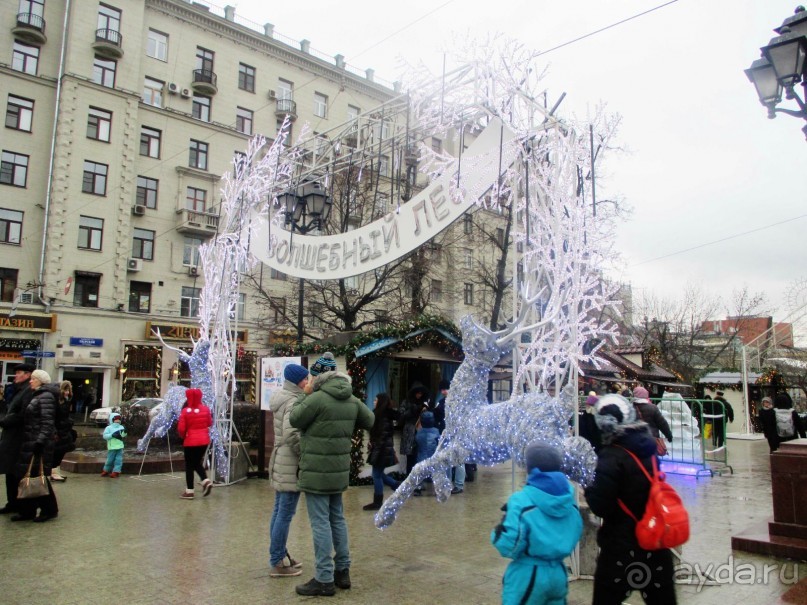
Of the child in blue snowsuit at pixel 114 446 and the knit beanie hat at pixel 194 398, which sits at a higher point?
the knit beanie hat at pixel 194 398

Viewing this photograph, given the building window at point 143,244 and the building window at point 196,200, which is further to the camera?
the building window at point 196,200

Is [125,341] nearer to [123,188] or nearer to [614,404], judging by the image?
[123,188]

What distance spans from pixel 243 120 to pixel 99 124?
298 inches

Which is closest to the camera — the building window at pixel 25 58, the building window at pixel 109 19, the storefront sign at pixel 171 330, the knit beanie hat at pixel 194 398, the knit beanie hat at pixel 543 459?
the knit beanie hat at pixel 543 459

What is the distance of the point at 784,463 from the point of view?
20.8ft

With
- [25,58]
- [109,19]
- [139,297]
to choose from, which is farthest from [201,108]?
[139,297]

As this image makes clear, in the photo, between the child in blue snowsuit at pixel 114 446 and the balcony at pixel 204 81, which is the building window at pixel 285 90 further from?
the child in blue snowsuit at pixel 114 446

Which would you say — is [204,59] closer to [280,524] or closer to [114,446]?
[114,446]

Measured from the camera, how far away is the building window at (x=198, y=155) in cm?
3170

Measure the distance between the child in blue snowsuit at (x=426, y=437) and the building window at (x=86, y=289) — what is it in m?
23.0

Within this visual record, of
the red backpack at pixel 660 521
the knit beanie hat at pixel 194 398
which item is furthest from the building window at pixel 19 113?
the red backpack at pixel 660 521

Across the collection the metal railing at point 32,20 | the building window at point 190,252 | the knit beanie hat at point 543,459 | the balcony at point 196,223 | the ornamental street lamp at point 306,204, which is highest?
the metal railing at point 32,20

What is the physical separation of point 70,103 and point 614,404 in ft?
99.6

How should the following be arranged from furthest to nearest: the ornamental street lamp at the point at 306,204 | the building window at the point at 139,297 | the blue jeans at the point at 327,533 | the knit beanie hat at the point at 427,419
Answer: the building window at the point at 139,297 < the ornamental street lamp at the point at 306,204 < the knit beanie hat at the point at 427,419 < the blue jeans at the point at 327,533
